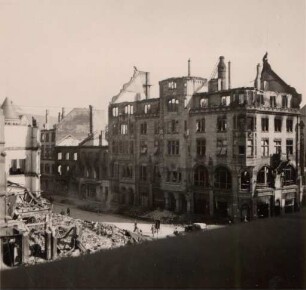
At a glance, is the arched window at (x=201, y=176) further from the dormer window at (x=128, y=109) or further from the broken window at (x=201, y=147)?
the dormer window at (x=128, y=109)

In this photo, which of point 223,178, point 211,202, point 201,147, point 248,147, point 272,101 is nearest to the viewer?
point 248,147

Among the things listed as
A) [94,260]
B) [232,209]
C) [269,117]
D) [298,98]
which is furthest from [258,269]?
[298,98]

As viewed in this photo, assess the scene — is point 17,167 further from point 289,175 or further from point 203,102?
point 289,175

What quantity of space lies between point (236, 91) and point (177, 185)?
12605 millimetres

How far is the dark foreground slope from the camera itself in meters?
10.2

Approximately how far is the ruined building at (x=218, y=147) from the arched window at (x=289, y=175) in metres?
0.02

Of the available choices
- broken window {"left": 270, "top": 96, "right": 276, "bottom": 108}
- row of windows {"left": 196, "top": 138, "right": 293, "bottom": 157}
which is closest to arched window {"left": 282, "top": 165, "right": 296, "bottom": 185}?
row of windows {"left": 196, "top": 138, "right": 293, "bottom": 157}

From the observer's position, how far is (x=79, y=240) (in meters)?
28.4

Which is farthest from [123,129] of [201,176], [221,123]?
[221,123]

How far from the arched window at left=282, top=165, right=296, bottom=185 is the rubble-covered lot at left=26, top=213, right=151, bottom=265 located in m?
18.2

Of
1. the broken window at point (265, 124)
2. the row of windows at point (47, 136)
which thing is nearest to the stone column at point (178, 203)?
the broken window at point (265, 124)

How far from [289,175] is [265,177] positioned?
179 inches

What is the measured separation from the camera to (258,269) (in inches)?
432

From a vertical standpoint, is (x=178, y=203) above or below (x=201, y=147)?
below
